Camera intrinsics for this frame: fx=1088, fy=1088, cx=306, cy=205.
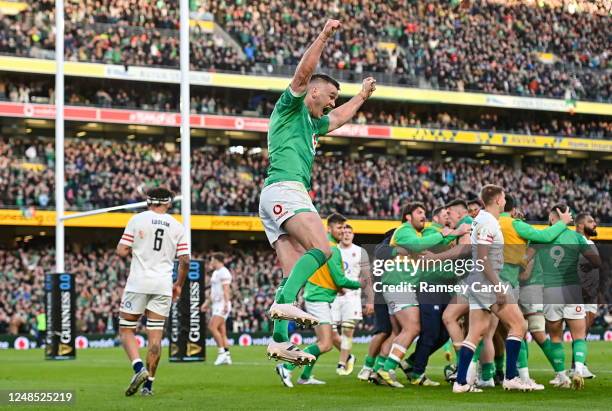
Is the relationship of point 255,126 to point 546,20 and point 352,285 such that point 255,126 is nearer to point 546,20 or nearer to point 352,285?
point 546,20

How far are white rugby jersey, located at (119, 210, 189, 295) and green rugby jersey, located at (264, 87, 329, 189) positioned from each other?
4.27 meters

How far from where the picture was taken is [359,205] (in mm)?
45344

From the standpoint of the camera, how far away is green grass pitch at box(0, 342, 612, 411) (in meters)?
11.0

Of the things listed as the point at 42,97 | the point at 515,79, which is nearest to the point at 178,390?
the point at 42,97

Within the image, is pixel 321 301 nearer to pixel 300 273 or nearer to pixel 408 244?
pixel 408 244

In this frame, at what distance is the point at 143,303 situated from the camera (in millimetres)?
12672

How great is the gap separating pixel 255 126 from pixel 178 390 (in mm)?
32659

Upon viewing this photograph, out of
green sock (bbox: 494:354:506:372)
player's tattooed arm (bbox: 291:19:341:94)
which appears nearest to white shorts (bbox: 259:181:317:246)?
player's tattooed arm (bbox: 291:19:341:94)

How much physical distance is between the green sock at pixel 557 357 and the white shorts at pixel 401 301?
1841mm

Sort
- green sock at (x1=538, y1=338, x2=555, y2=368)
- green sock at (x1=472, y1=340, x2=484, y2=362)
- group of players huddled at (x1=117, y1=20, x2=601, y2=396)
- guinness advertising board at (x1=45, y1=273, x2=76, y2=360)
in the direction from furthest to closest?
guinness advertising board at (x1=45, y1=273, x2=76, y2=360) < green sock at (x1=538, y1=338, x2=555, y2=368) < green sock at (x1=472, y1=340, x2=484, y2=362) < group of players huddled at (x1=117, y1=20, x2=601, y2=396)

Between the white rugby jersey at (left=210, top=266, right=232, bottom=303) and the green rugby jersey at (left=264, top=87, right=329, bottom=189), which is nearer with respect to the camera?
the green rugby jersey at (left=264, top=87, right=329, bottom=189)

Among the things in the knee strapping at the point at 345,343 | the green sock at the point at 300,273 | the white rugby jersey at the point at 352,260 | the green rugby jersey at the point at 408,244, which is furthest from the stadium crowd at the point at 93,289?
the green sock at the point at 300,273

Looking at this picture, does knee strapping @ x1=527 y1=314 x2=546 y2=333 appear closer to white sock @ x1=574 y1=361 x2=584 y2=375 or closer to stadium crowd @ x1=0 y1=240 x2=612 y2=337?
white sock @ x1=574 y1=361 x2=584 y2=375

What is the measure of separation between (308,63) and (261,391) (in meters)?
6.07
